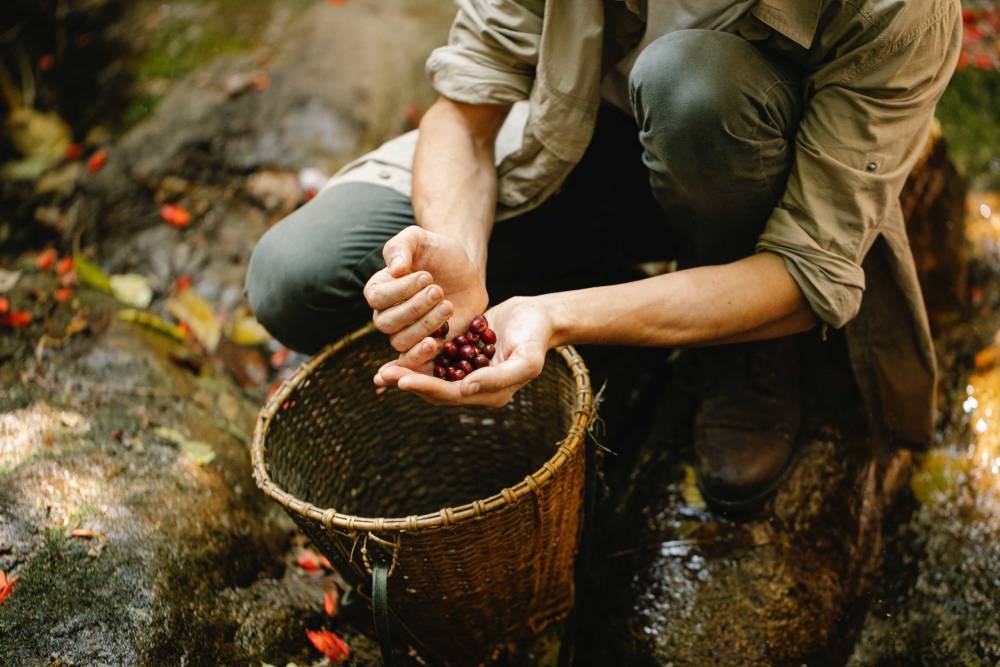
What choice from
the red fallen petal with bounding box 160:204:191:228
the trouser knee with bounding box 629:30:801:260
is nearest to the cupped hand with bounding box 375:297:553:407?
the trouser knee with bounding box 629:30:801:260

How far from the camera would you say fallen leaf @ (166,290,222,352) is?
2.74m

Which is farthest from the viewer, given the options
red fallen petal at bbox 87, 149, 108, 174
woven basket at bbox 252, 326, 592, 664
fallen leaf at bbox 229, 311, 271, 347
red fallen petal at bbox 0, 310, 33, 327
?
red fallen petal at bbox 87, 149, 108, 174

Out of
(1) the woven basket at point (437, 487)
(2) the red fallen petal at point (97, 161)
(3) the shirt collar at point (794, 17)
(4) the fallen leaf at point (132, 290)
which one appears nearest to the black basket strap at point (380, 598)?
(1) the woven basket at point (437, 487)

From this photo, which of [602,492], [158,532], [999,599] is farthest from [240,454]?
[999,599]

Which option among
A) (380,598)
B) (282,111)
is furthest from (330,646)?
(282,111)

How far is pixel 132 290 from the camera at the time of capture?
113 inches

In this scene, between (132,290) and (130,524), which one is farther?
(132,290)

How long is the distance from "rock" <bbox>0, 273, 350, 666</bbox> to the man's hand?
0.76 metres

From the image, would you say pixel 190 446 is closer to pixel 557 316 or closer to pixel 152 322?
pixel 152 322

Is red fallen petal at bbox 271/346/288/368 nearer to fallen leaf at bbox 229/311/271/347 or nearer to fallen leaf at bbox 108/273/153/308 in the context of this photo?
fallen leaf at bbox 229/311/271/347

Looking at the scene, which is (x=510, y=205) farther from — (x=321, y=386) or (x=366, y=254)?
(x=321, y=386)

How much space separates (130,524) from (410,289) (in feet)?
3.11

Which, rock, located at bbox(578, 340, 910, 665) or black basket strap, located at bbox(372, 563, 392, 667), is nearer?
black basket strap, located at bbox(372, 563, 392, 667)

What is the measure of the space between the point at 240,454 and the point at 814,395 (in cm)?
161
